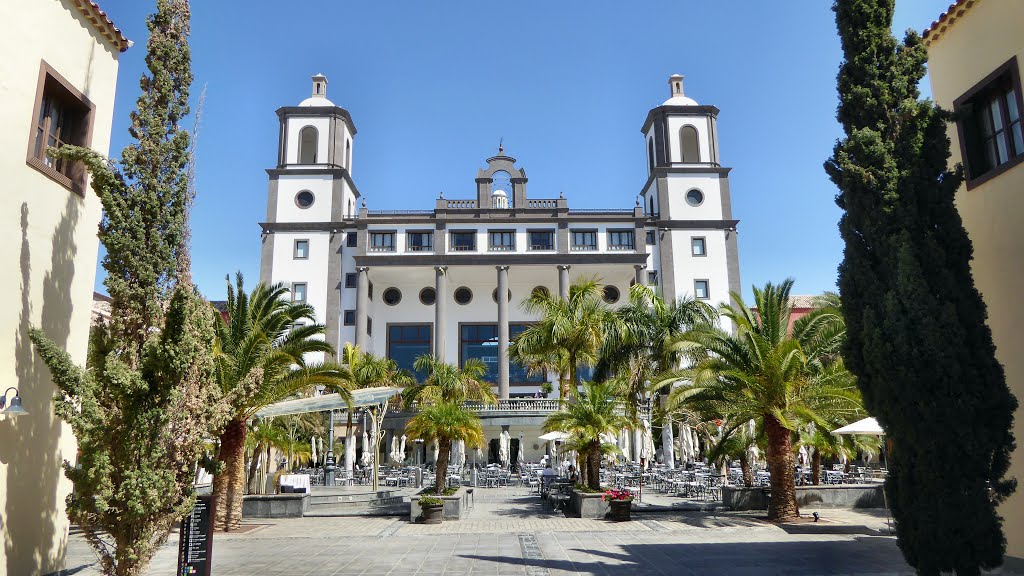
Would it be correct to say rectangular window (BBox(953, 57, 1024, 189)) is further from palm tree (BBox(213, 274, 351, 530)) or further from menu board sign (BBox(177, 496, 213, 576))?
palm tree (BBox(213, 274, 351, 530))

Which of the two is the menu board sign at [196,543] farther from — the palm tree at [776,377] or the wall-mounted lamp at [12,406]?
the palm tree at [776,377]

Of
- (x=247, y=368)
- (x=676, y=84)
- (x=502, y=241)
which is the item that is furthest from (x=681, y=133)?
(x=247, y=368)

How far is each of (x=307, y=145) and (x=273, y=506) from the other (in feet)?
117

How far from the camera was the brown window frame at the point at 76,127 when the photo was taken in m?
9.01

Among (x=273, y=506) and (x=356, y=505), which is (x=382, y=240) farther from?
(x=273, y=506)

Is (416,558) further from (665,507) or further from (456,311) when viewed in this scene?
(456,311)

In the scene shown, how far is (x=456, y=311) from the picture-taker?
47875mm

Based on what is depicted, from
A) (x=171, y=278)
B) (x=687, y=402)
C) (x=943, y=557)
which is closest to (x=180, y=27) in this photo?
(x=171, y=278)

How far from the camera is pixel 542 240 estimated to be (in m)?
44.8

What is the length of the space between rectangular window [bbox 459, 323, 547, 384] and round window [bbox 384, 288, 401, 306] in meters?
4.95

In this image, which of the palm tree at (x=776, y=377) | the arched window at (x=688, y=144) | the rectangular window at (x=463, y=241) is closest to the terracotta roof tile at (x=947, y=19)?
the palm tree at (x=776, y=377)

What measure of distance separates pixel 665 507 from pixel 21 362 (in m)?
15.1

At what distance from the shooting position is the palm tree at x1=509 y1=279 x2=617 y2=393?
21719 millimetres

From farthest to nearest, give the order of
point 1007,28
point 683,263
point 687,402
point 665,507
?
point 683,263 → point 665,507 → point 687,402 → point 1007,28
